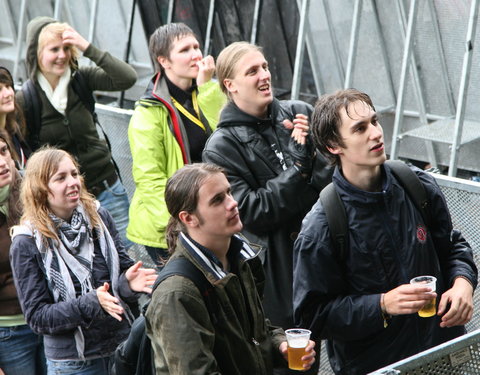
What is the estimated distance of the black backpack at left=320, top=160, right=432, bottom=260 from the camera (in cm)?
424

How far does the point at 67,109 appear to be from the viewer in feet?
22.4

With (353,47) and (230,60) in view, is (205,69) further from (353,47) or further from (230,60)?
(353,47)

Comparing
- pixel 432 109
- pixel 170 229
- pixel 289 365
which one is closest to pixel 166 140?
pixel 170 229

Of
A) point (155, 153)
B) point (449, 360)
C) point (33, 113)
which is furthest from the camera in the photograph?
point (33, 113)

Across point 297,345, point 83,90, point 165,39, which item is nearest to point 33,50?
point 83,90

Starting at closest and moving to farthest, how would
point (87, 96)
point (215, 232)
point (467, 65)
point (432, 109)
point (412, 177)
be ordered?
point (215, 232) → point (412, 177) → point (87, 96) → point (467, 65) → point (432, 109)

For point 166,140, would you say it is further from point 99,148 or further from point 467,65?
point 467,65

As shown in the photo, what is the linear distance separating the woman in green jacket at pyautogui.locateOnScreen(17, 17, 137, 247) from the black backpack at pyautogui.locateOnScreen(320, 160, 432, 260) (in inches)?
113

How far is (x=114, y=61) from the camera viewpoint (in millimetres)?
7156

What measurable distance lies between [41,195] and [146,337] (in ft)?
4.47

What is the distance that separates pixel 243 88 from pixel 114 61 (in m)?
2.00

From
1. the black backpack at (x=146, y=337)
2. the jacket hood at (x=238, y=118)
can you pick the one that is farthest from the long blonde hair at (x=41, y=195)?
the black backpack at (x=146, y=337)

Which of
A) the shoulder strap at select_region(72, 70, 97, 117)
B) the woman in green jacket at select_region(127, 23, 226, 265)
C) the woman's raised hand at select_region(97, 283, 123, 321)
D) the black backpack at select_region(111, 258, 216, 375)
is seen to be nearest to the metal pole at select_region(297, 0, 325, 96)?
the shoulder strap at select_region(72, 70, 97, 117)

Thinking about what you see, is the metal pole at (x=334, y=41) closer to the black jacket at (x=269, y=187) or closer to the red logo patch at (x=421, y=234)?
the black jacket at (x=269, y=187)
